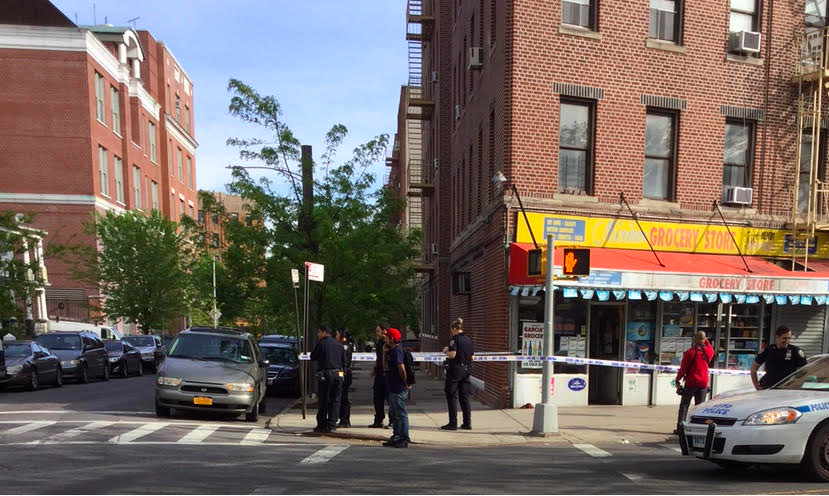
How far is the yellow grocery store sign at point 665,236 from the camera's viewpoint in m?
15.6

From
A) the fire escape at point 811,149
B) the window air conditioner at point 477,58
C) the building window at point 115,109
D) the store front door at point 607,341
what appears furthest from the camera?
the building window at point 115,109

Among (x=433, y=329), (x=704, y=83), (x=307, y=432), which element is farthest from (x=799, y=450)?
(x=433, y=329)

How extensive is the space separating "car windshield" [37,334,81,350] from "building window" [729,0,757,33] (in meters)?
21.6

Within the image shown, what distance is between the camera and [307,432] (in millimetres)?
12227

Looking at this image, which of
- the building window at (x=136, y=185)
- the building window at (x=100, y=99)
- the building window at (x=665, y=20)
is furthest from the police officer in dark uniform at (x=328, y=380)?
the building window at (x=136, y=185)

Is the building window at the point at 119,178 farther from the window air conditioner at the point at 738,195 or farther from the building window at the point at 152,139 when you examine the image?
the window air conditioner at the point at 738,195

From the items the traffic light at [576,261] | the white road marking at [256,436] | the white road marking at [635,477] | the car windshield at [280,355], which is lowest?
the car windshield at [280,355]

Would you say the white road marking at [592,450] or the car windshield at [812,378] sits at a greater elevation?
the car windshield at [812,378]

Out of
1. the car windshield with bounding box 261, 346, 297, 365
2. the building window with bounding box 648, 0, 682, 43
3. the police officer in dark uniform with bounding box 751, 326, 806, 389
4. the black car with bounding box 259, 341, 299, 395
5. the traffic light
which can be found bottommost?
the black car with bounding box 259, 341, 299, 395

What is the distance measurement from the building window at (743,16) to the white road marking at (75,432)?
15971mm

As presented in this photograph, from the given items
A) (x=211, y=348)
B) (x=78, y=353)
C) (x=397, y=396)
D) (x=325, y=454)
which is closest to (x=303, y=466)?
(x=325, y=454)

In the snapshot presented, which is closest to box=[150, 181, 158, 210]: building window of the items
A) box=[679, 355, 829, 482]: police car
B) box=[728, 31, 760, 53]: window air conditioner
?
box=[728, 31, 760, 53]: window air conditioner

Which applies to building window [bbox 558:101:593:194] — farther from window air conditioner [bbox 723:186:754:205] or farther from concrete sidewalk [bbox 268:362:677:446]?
concrete sidewalk [bbox 268:362:677:446]

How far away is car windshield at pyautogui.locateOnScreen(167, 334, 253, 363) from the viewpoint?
14109 mm
